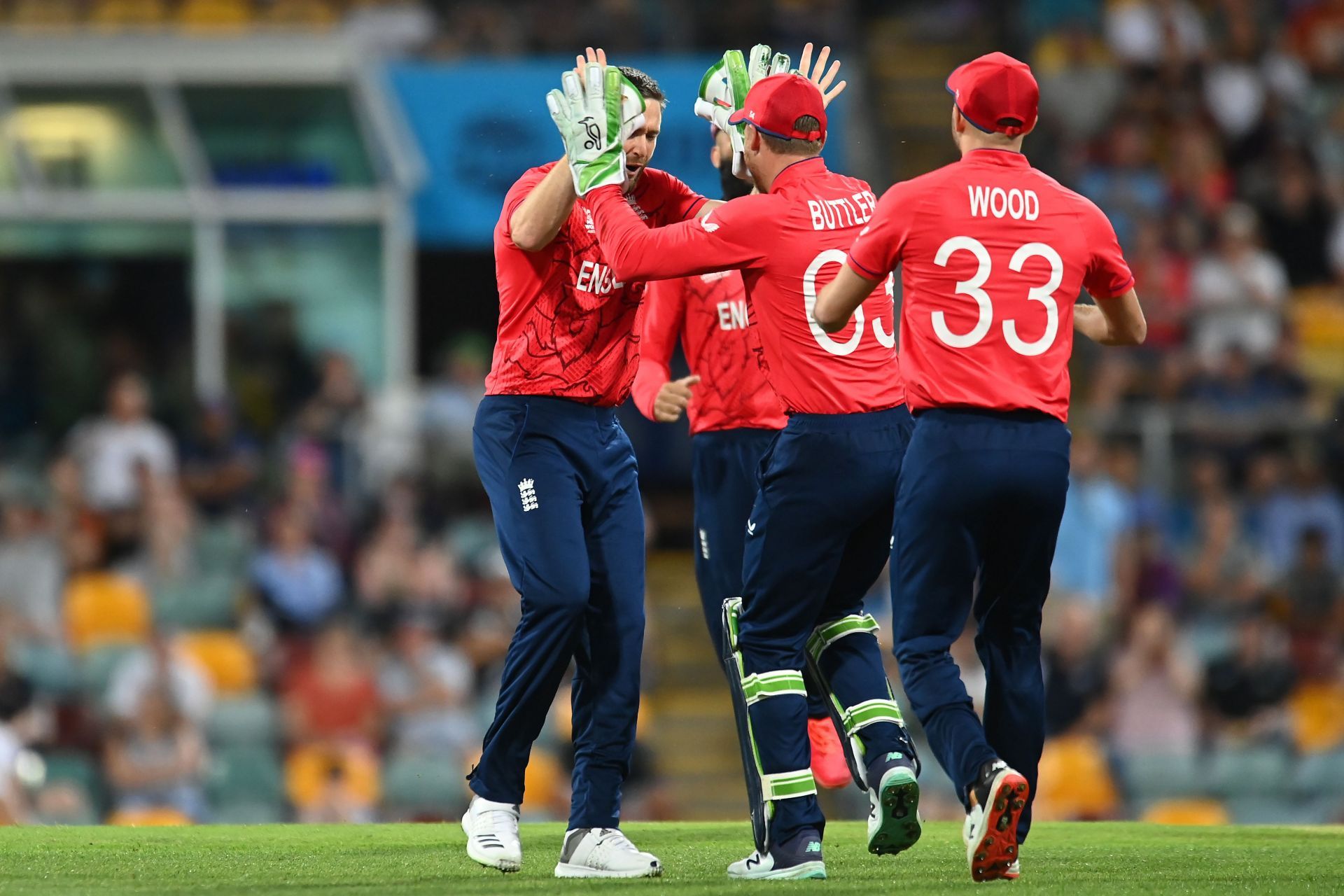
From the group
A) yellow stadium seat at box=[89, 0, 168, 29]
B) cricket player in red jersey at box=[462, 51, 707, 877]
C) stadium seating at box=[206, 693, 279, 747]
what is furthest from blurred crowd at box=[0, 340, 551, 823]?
cricket player in red jersey at box=[462, 51, 707, 877]

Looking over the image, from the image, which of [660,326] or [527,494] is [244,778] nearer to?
[660,326]

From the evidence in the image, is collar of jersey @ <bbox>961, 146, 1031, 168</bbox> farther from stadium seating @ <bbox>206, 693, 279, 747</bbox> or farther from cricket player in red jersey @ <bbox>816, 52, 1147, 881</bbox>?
stadium seating @ <bbox>206, 693, 279, 747</bbox>

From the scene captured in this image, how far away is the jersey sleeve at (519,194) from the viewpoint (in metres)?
6.36

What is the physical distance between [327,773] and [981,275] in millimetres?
6691

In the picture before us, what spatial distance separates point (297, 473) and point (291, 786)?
7.47ft

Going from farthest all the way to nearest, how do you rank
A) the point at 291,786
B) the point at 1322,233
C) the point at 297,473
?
the point at 1322,233
the point at 297,473
the point at 291,786

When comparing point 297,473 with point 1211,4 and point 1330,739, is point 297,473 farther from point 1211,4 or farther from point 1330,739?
point 1211,4

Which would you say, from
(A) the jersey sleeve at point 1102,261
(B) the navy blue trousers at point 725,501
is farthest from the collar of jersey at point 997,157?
(B) the navy blue trousers at point 725,501

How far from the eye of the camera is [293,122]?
49.3ft

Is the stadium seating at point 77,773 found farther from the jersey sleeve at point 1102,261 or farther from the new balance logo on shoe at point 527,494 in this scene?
the jersey sleeve at point 1102,261

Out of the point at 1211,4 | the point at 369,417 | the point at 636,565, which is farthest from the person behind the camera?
the point at 1211,4

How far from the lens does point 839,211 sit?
6.05 meters

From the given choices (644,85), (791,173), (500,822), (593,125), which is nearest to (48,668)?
(500,822)

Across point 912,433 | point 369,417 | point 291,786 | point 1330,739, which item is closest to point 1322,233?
point 1330,739
